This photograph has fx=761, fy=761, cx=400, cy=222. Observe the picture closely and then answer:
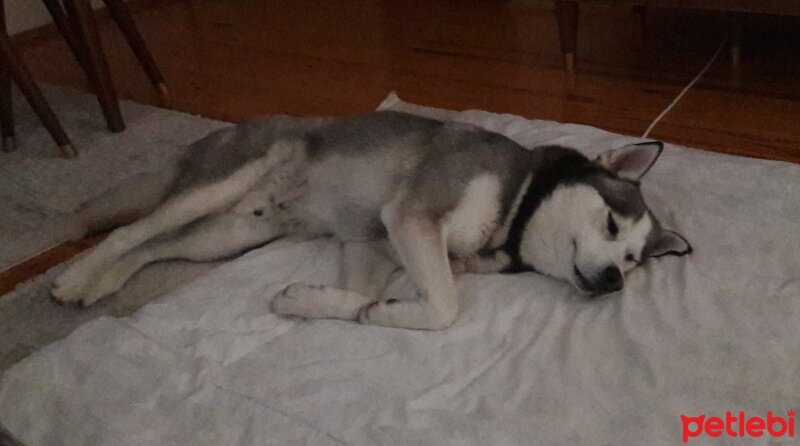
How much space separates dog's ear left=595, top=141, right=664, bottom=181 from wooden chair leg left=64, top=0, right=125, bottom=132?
1857mm

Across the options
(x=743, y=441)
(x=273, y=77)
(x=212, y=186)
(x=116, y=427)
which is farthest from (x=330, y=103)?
(x=743, y=441)

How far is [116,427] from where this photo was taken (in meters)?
1.46

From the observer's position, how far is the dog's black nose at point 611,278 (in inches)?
64.2

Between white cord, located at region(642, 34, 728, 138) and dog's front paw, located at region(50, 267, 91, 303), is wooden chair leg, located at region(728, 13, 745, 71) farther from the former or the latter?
dog's front paw, located at region(50, 267, 91, 303)

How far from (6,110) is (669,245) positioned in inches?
89.4

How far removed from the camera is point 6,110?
106 inches

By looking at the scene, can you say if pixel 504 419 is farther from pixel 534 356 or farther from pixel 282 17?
pixel 282 17

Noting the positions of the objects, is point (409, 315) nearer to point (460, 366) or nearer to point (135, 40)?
point (460, 366)

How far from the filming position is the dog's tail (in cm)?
206

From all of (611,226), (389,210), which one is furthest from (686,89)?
(389,210)

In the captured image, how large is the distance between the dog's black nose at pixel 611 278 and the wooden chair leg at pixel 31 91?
1.92 metres

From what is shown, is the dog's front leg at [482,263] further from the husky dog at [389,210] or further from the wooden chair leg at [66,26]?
the wooden chair leg at [66,26]

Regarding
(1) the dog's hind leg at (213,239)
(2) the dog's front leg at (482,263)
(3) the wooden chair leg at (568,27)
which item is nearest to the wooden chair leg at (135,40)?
(1) the dog's hind leg at (213,239)

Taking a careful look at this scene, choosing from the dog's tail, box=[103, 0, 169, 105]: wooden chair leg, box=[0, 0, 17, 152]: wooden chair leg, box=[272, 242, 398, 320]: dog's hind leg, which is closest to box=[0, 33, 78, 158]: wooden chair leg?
box=[0, 0, 17, 152]: wooden chair leg
